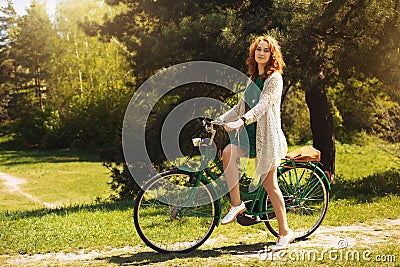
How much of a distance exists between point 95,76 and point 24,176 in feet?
30.4

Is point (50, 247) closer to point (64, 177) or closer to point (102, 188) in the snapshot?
point (102, 188)

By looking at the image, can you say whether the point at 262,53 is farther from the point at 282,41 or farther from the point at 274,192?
the point at 282,41

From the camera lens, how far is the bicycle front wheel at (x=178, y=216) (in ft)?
14.6

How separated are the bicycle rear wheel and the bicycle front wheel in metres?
0.60

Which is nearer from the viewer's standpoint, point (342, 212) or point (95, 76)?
point (342, 212)

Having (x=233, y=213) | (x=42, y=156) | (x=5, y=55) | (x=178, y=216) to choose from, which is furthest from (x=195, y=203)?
(x=5, y=55)

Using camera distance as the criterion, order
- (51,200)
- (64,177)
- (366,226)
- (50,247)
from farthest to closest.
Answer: (64,177) → (51,200) → (366,226) → (50,247)

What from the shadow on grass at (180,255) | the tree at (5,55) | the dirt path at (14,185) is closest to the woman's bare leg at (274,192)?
the shadow on grass at (180,255)

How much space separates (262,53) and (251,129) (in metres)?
0.64

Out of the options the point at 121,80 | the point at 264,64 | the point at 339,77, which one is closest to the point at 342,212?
the point at 264,64

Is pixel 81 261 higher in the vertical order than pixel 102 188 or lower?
higher

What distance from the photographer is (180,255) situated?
4367 mm

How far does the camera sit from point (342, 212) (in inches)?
245

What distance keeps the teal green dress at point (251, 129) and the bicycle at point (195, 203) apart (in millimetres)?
252
